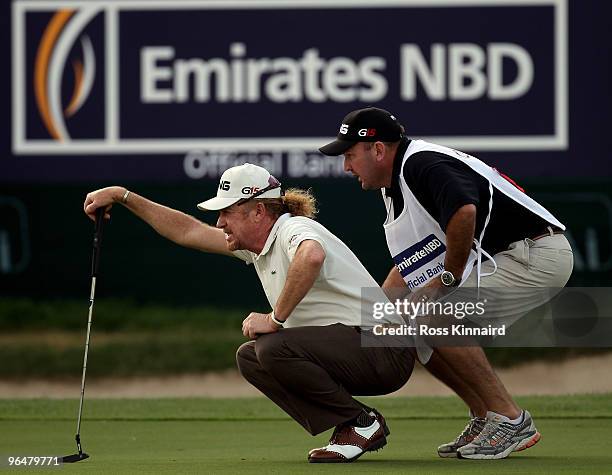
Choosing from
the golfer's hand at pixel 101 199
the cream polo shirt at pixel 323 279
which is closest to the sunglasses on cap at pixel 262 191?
the cream polo shirt at pixel 323 279

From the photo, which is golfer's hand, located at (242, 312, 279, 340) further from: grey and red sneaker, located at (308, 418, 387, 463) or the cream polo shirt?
grey and red sneaker, located at (308, 418, 387, 463)

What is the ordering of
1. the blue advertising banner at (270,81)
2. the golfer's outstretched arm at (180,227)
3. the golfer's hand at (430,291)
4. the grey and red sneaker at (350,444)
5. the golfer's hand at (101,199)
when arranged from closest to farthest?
the grey and red sneaker at (350,444), the golfer's hand at (430,291), the golfer's hand at (101,199), the golfer's outstretched arm at (180,227), the blue advertising banner at (270,81)

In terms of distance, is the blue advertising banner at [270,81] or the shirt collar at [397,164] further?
the blue advertising banner at [270,81]

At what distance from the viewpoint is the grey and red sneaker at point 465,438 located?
5.21 meters

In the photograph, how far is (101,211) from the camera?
5.55m

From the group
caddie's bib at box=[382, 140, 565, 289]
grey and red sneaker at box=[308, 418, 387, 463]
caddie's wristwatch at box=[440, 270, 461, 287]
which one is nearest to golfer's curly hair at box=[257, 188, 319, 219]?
caddie's bib at box=[382, 140, 565, 289]

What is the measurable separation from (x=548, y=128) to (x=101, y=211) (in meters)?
5.50

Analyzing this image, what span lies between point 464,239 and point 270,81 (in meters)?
5.64

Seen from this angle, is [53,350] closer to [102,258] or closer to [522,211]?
[102,258]

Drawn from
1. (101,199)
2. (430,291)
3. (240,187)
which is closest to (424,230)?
(430,291)

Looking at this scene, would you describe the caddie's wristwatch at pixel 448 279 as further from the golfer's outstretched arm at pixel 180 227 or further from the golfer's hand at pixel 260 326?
the golfer's outstretched arm at pixel 180 227

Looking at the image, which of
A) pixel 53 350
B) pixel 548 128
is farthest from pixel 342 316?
pixel 53 350

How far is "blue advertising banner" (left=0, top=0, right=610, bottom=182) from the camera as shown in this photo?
10445 mm

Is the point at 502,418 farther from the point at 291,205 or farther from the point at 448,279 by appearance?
the point at 291,205
